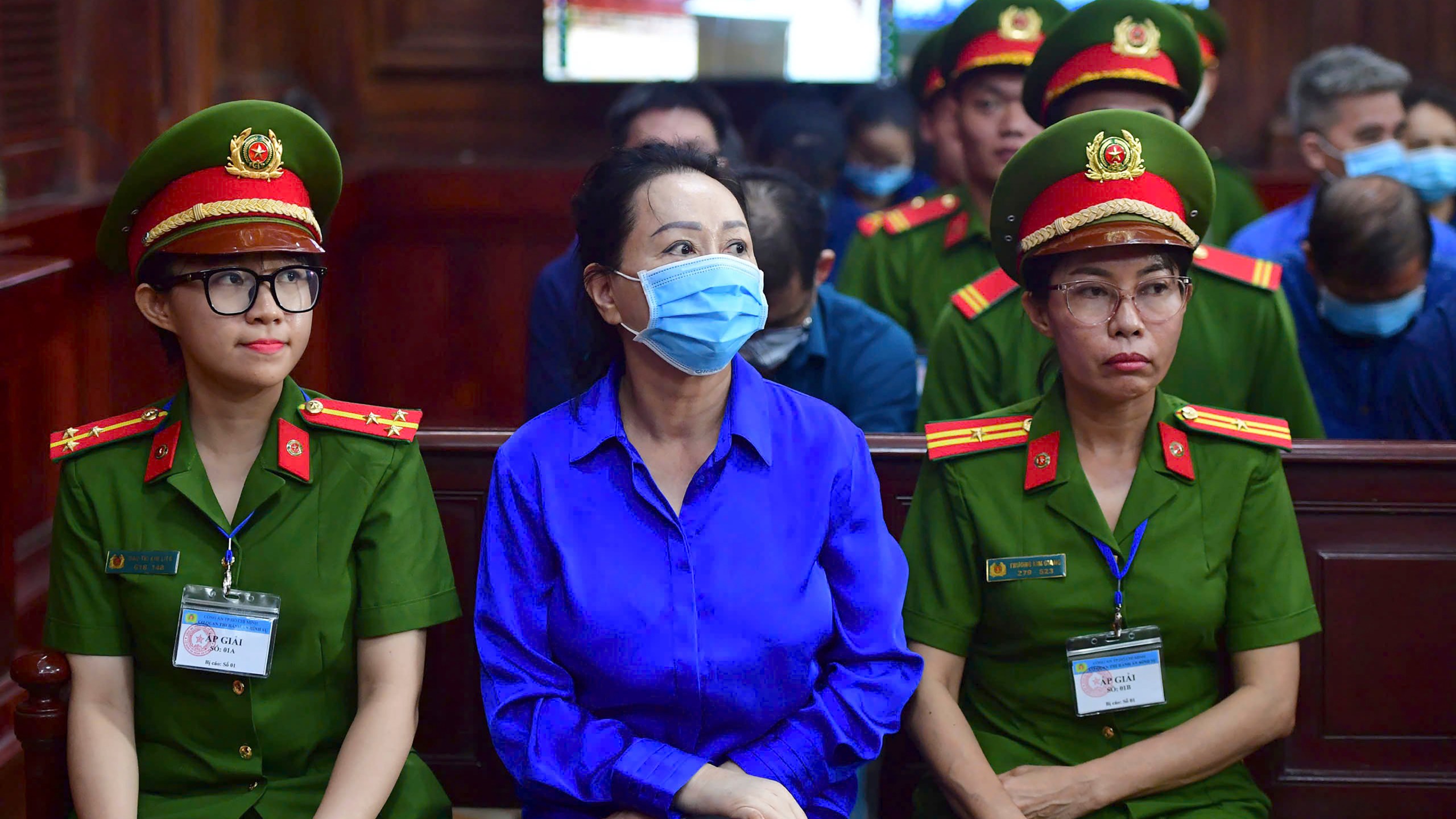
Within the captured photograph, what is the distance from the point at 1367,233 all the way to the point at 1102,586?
1.41 m

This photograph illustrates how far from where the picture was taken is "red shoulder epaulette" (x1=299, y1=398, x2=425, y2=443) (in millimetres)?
2277

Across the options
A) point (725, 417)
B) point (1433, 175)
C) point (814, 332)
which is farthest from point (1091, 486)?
point (1433, 175)

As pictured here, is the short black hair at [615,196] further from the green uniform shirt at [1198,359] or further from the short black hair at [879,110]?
the short black hair at [879,110]

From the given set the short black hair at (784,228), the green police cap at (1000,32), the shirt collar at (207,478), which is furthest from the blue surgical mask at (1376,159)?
the shirt collar at (207,478)

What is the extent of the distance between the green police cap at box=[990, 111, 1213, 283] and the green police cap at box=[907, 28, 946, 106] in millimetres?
2041

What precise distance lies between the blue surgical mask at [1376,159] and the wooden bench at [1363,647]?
7.32ft

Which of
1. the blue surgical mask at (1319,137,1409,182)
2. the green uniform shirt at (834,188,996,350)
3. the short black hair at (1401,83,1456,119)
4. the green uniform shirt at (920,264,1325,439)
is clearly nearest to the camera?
the green uniform shirt at (920,264,1325,439)

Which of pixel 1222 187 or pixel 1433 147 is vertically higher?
pixel 1433 147

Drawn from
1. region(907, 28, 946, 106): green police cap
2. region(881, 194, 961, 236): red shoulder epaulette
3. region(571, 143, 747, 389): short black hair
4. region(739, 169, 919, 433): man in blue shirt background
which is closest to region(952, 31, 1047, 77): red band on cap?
region(881, 194, 961, 236): red shoulder epaulette

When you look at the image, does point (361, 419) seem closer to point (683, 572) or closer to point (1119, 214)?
point (683, 572)

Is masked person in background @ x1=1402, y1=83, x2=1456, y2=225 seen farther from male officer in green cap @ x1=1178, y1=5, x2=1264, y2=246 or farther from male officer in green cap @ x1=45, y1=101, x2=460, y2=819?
male officer in green cap @ x1=45, y1=101, x2=460, y2=819

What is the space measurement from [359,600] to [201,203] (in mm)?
623

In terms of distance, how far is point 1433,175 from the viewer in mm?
4719

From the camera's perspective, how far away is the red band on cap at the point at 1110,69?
119 inches
